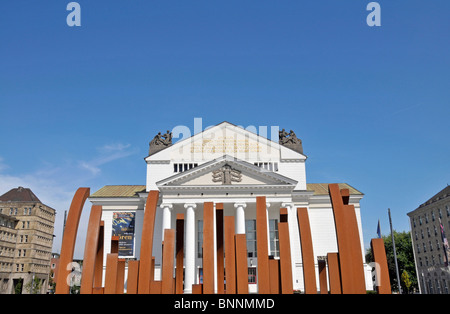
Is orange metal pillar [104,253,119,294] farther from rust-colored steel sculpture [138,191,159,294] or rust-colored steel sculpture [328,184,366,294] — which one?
rust-colored steel sculpture [328,184,366,294]

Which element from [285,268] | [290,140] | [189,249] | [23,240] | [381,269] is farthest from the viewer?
[23,240]

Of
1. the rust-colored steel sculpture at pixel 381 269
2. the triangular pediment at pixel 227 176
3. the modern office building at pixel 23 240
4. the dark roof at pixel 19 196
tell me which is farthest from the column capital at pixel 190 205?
the dark roof at pixel 19 196

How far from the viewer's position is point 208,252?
35.6 ft

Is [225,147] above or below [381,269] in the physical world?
above

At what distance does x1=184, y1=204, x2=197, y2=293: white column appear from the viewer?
40062 millimetres

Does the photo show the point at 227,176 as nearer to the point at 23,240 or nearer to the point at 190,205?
the point at 190,205

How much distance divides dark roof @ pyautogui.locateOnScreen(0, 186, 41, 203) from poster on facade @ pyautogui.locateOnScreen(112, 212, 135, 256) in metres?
62.3

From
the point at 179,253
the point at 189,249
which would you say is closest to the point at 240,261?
the point at 179,253

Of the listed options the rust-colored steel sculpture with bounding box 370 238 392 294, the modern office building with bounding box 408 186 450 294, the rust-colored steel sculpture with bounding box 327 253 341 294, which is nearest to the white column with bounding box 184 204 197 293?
the rust-colored steel sculpture with bounding box 327 253 341 294

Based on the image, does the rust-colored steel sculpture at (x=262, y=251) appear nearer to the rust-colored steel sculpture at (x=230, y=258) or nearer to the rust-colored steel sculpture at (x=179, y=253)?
the rust-colored steel sculpture at (x=230, y=258)

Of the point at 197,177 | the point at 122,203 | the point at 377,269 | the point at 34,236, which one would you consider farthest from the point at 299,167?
the point at 34,236

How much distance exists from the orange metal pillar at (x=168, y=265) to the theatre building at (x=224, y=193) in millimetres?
30164

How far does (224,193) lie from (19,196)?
7802 centimetres
